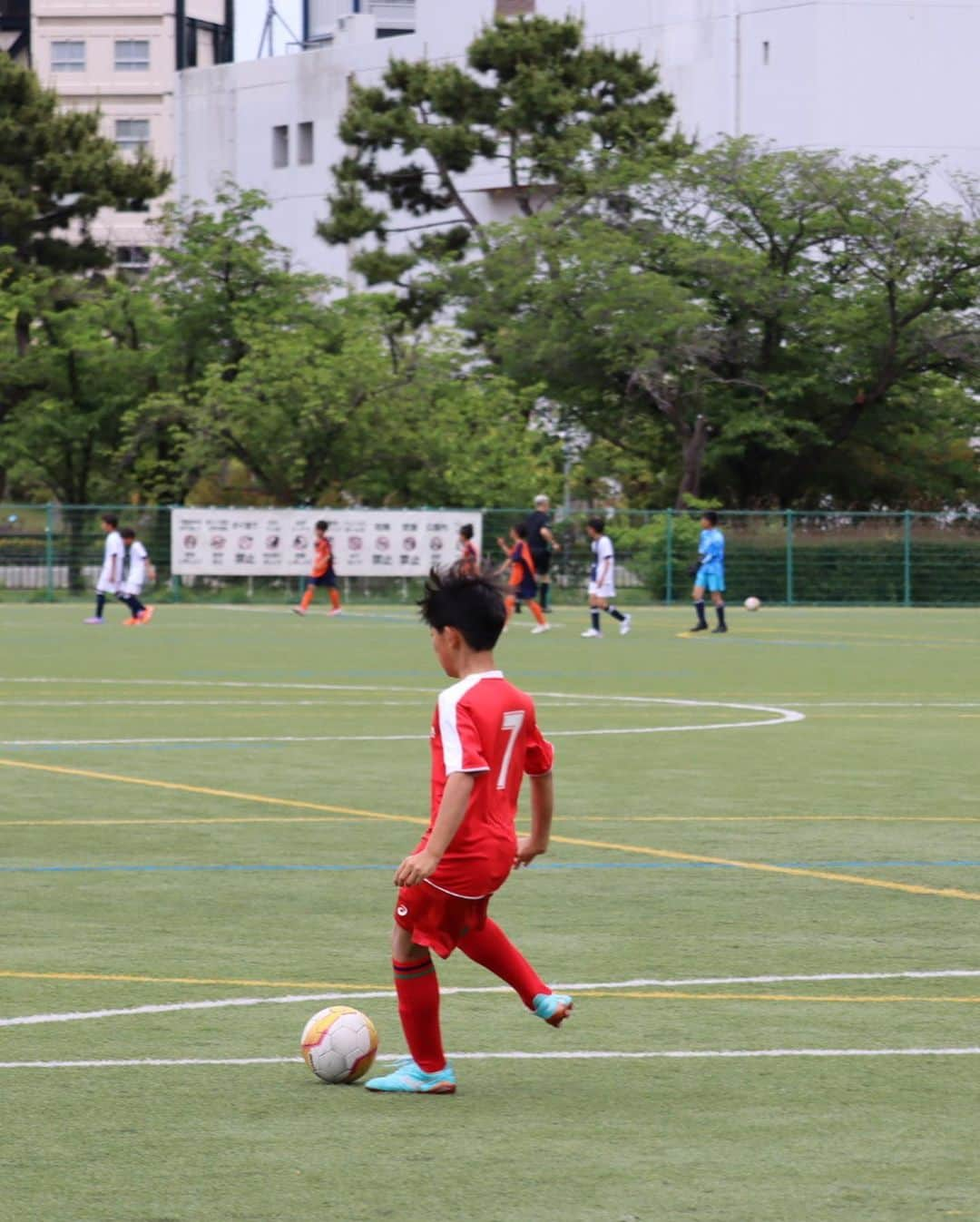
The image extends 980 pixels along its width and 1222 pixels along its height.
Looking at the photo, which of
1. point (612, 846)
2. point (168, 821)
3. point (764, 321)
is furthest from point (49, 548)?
point (612, 846)

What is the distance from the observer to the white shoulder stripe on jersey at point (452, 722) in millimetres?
6391

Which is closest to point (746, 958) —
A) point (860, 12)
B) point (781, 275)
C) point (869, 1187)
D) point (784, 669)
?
point (869, 1187)

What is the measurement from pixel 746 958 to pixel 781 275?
47141 mm

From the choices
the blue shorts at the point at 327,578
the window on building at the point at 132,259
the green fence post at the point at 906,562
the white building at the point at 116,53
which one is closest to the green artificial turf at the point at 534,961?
the blue shorts at the point at 327,578

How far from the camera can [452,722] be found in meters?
6.43

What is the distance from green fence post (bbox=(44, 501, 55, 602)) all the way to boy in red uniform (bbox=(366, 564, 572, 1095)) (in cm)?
4464

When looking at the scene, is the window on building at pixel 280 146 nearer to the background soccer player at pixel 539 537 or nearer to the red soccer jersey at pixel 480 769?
the background soccer player at pixel 539 537

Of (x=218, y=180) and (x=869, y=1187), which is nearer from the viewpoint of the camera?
(x=869, y=1187)

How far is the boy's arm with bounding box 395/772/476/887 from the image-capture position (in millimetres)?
6293

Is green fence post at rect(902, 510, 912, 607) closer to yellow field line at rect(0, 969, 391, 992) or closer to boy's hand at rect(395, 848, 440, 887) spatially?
yellow field line at rect(0, 969, 391, 992)

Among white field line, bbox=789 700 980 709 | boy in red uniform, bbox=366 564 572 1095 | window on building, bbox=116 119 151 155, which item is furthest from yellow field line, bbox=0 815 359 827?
window on building, bbox=116 119 151 155

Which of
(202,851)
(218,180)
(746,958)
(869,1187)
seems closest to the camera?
(869,1187)

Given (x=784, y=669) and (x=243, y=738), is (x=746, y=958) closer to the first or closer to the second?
(x=243, y=738)

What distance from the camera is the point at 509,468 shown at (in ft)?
178
